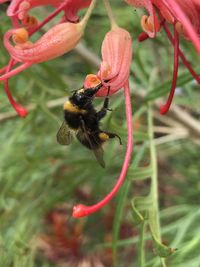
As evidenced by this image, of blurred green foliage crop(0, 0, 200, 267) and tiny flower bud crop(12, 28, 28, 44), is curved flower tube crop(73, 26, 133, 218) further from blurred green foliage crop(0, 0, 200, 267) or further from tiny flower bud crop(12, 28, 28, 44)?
blurred green foliage crop(0, 0, 200, 267)

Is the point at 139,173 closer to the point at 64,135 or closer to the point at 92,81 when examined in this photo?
the point at 64,135

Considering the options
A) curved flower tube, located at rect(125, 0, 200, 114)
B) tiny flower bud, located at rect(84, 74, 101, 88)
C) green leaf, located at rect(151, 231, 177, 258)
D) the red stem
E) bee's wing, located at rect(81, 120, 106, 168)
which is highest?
the red stem

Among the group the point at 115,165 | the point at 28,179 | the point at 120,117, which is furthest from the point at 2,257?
the point at 115,165

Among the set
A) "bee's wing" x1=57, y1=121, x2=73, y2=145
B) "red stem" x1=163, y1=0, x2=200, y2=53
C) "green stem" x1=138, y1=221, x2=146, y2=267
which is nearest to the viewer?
"red stem" x1=163, y1=0, x2=200, y2=53

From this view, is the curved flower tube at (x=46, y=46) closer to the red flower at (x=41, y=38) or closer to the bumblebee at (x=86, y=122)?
the red flower at (x=41, y=38)

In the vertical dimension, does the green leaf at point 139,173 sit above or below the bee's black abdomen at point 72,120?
below

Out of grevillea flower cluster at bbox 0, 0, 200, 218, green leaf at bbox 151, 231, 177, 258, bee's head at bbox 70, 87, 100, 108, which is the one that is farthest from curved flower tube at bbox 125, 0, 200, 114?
green leaf at bbox 151, 231, 177, 258

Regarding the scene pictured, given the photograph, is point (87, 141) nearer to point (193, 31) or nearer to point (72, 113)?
point (72, 113)

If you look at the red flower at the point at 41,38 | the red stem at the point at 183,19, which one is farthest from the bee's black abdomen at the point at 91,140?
the red stem at the point at 183,19

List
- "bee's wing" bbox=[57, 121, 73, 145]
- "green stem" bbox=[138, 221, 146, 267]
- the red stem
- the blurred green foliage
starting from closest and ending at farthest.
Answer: the red stem < "green stem" bbox=[138, 221, 146, 267] < "bee's wing" bbox=[57, 121, 73, 145] < the blurred green foliage

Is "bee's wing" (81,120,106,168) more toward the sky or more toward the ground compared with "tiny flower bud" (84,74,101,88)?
more toward the ground

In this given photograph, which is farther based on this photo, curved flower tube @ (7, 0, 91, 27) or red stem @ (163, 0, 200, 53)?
curved flower tube @ (7, 0, 91, 27)
